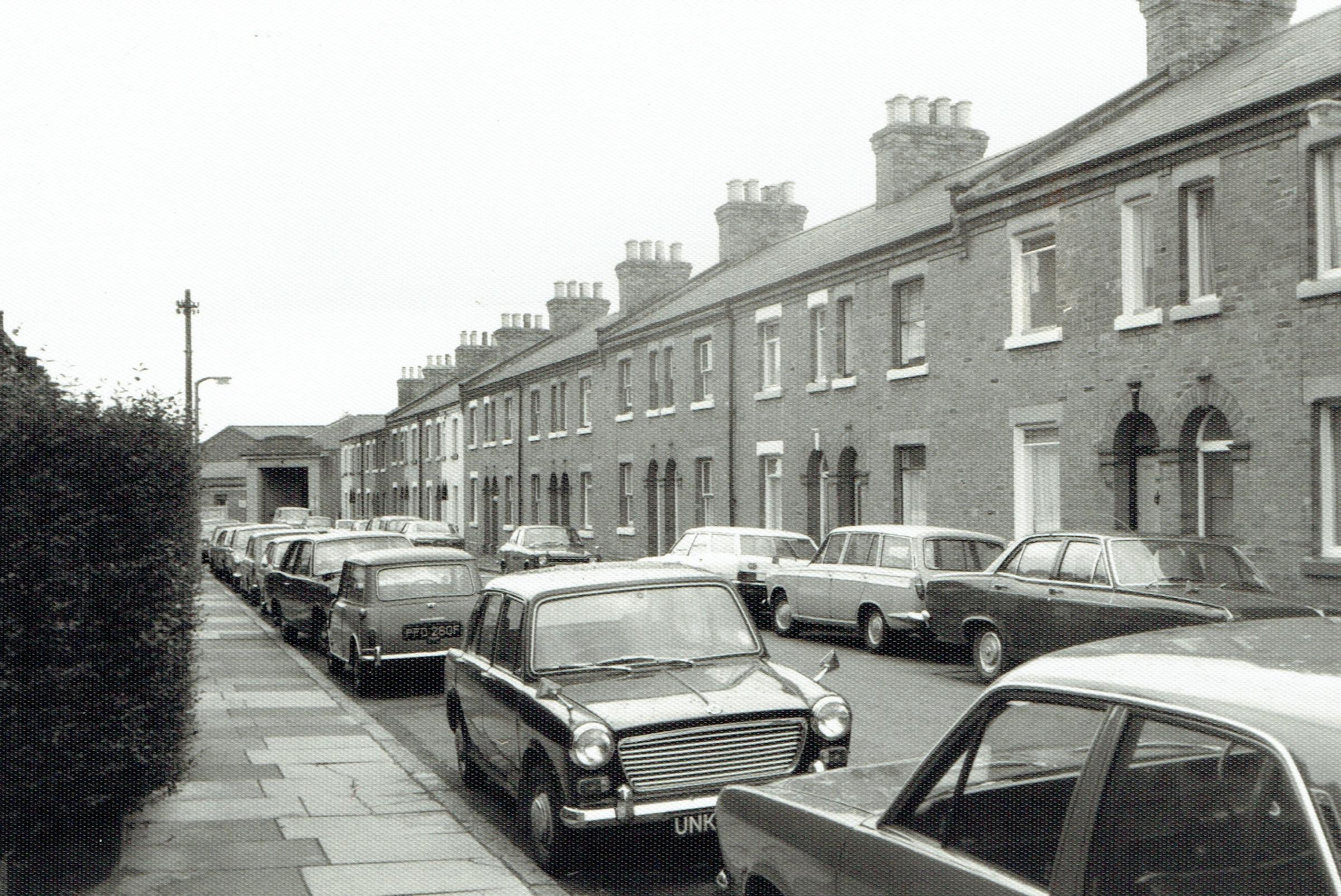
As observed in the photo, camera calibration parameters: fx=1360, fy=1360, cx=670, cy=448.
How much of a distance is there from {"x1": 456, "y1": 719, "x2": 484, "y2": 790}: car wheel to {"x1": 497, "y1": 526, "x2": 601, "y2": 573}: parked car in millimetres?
21201

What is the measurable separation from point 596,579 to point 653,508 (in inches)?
1145

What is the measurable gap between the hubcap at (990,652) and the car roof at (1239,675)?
11.0 metres

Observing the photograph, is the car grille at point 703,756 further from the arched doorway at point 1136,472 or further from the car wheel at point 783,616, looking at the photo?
the arched doorway at point 1136,472

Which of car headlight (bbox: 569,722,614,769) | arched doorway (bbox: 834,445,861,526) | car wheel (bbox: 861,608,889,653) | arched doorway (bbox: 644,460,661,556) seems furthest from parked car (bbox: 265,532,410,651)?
arched doorway (bbox: 644,460,661,556)

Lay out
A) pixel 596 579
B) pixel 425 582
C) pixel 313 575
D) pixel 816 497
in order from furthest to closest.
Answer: pixel 816 497 < pixel 313 575 < pixel 425 582 < pixel 596 579

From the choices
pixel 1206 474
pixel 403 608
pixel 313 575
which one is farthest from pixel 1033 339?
pixel 313 575

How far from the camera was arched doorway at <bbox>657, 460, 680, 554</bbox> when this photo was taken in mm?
36000

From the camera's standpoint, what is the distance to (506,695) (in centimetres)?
801

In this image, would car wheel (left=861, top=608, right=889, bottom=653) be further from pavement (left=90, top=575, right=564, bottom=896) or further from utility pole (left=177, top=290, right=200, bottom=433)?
utility pole (left=177, top=290, right=200, bottom=433)

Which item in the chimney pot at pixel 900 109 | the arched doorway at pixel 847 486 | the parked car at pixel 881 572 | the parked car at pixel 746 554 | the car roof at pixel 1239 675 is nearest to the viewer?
the car roof at pixel 1239 675

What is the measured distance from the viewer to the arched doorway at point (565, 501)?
44.3m

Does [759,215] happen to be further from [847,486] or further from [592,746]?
[592,746]

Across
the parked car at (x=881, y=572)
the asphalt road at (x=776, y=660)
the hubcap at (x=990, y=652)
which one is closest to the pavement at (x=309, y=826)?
the asphalt road at (x=776, y=660)

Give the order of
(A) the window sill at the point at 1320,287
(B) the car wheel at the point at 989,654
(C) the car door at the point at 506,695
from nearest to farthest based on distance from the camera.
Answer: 1. (C) the car door at the point at 506,695
2. (B) the car wheel at the point at 989,654
3. (A) the window sill at the point at 1320,287
